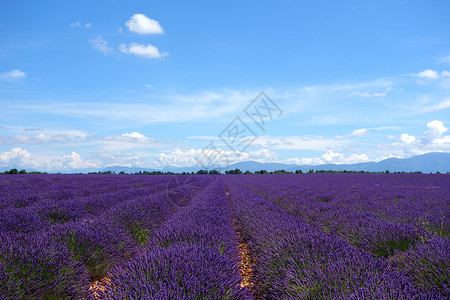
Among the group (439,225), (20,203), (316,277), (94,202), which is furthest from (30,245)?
(439,225)

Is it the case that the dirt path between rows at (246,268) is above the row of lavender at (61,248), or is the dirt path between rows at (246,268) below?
below

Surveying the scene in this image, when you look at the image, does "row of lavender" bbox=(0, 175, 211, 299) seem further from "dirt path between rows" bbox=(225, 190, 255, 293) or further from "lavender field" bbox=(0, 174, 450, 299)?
"dirt path between rows" bbox=(225, 190, 255, 293)

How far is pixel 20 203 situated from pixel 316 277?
23.3 feet

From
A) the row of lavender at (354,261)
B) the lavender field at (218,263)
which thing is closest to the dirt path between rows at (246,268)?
the lavender field at (218,263)

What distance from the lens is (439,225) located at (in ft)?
13.4

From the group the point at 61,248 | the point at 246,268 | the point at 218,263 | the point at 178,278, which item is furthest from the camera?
the point at 246,268

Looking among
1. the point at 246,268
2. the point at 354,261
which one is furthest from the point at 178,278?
the point at 246,268

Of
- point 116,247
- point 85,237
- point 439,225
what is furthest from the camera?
point 439,225

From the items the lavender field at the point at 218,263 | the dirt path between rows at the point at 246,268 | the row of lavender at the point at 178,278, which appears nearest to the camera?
the row of lavender at the point at 178,278

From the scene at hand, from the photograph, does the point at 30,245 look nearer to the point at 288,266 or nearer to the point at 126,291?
the point at 126,291

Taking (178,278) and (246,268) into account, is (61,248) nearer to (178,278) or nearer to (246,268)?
(178,278)

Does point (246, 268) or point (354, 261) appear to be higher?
point (354, 261)

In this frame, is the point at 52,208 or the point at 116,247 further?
the point at 52,208

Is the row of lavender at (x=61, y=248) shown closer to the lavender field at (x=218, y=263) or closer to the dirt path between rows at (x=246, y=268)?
the lavender field at (x=218, y=263)
